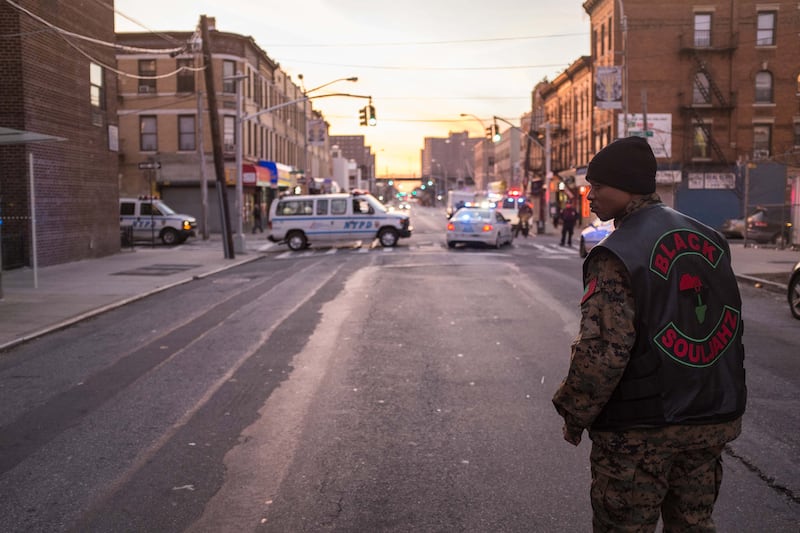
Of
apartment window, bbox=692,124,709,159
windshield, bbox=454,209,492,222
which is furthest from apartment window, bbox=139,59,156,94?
apartment window, bbox=692,124,709,159

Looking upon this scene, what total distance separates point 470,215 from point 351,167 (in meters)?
131

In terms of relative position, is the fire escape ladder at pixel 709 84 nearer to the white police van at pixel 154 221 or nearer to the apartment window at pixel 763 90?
the apartment window at pixel 763 90

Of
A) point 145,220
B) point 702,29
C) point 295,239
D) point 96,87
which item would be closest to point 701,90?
point 702,29

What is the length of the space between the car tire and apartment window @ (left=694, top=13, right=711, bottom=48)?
117ft

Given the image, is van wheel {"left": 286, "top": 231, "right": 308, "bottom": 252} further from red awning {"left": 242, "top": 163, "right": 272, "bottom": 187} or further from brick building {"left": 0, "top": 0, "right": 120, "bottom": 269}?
red awning {"left": 242, "top": 163, "right": 272, "bottom": 187}

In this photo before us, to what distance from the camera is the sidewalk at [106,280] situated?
12453 millimetres

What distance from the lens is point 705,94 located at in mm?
43812

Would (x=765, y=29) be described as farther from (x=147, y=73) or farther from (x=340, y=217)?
(x=147, y=73)

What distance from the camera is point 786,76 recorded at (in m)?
43.7

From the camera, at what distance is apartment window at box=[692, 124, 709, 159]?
44250mm

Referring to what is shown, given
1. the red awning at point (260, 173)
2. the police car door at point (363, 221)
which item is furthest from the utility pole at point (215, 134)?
the red awning at point (260, 173)

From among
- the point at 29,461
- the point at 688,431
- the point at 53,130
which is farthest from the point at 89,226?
the point at 688,431

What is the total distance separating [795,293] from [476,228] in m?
17.5

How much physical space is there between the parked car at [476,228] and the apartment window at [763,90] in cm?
2285
